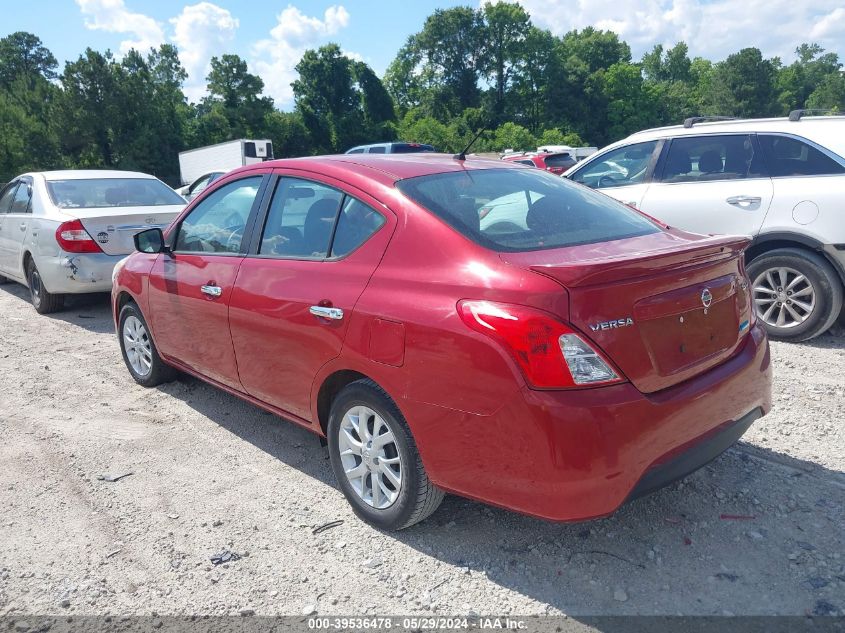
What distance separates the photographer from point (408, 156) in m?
3.75

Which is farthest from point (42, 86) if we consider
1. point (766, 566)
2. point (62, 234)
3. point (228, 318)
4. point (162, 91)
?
point (766, 566)

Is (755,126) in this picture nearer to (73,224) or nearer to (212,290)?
(212,290)

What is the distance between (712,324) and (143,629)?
2537 mm

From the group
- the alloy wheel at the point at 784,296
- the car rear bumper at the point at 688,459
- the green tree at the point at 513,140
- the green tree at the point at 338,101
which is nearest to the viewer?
the car rear bumper at the point at 688,459

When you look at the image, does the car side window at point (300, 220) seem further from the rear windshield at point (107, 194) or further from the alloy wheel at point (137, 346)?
the rear windshield at point (107, 194)

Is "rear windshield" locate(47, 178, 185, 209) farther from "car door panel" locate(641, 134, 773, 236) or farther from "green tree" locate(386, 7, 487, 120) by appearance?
"green tree" locate(386, 7, 487, 120)

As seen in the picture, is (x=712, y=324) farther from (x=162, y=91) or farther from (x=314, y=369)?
(x=162, y=91)

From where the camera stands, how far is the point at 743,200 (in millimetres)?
5672

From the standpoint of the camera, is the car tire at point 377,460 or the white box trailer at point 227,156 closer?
the car tire at point 377,460

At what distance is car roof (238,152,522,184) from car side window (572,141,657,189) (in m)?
3.25

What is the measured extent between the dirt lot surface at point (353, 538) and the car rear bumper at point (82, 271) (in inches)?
121

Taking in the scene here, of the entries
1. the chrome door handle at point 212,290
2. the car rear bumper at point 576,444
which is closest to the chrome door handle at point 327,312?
the car rear bumper at point 576,444

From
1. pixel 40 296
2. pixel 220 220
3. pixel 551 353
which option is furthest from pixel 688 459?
pixel 40 296

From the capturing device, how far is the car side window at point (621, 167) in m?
6.48
